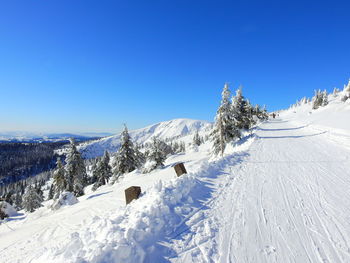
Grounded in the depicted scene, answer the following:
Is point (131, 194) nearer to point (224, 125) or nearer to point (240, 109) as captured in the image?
point (224, 125)

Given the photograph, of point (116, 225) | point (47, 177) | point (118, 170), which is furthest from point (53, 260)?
point (47, 177)

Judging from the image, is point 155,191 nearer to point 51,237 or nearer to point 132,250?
point 132,250

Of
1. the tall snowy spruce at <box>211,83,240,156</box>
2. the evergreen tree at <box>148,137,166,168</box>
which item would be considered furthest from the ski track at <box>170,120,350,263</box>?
the evergreen tree at <box>148,137,166,168</box>

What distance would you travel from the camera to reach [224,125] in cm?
2277

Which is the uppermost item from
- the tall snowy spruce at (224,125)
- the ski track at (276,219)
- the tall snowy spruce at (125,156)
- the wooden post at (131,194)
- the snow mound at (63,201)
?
the tall snowy spruce at (224,125)

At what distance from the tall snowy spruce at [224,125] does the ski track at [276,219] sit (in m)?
14.3

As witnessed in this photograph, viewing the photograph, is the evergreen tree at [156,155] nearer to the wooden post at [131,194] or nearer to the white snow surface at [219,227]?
the white snow surface at [219,227]

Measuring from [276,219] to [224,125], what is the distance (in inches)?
737

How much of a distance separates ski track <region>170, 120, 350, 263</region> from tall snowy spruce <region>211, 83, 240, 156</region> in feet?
46.8

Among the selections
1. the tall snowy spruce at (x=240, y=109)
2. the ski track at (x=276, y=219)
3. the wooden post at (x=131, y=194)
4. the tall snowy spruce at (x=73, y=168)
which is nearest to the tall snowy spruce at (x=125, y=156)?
the tall snowy spruce at (x=73, y=168)

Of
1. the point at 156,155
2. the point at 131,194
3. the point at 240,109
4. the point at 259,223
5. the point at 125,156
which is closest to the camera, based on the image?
the point at 259,223

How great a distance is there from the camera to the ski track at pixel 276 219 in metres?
3.56

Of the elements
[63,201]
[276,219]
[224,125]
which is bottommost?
[63,201]

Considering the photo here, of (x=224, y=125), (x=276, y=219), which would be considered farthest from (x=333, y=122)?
(x=276, y=219)
